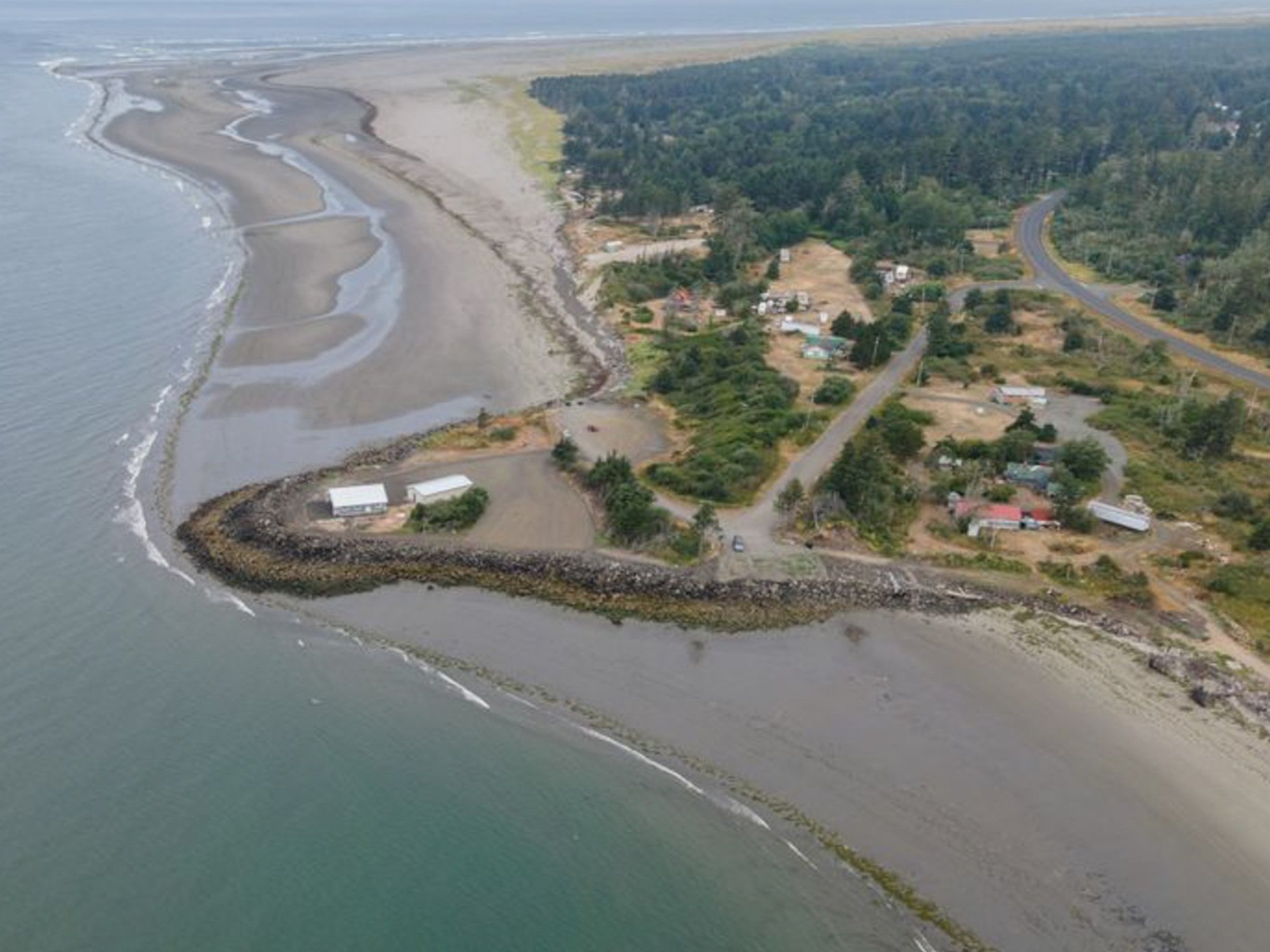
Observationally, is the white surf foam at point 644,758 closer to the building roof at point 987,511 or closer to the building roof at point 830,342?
the building roof at point 987,511

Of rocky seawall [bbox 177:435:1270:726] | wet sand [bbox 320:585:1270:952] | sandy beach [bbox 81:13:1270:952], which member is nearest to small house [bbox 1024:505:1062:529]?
rocky seawall [bbox 177:435:1270:726]

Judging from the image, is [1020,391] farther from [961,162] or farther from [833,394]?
[961,162]

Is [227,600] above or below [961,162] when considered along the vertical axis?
above

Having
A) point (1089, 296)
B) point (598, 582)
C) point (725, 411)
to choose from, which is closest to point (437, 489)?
point (598, 582)

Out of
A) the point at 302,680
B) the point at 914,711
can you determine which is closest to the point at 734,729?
the point at 914,711

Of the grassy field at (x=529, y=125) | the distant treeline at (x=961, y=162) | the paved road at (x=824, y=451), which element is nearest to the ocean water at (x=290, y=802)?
the paved road at (x=824, y=451)
